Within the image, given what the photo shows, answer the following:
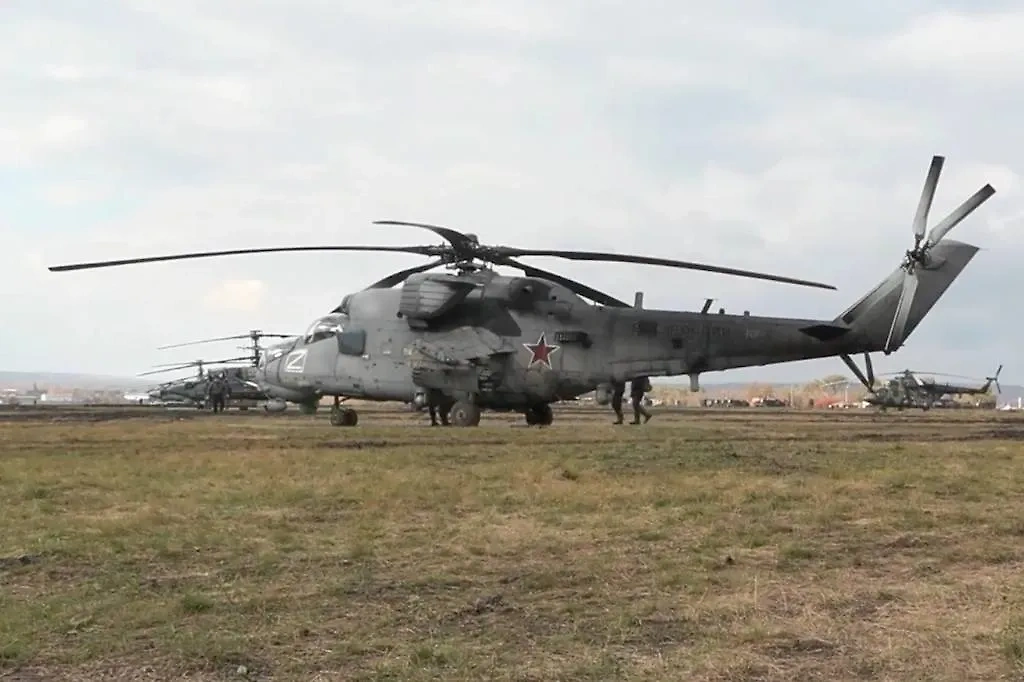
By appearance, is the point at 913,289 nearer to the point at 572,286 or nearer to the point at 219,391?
the point at 572,286

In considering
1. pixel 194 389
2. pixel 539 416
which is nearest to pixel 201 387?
pixel 194 389

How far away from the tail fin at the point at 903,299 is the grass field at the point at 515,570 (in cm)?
861

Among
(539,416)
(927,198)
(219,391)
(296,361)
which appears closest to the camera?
(927,198)

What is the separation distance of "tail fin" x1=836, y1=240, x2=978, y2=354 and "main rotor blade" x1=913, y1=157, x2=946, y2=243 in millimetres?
505

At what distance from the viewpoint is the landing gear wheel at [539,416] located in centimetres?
2976

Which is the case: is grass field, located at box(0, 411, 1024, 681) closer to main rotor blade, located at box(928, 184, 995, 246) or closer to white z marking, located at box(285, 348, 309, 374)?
main rotor blade, located at box(928, 184, 995, 246)

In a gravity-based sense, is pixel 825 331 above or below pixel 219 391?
above

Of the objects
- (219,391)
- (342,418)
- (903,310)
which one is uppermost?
(903,310)

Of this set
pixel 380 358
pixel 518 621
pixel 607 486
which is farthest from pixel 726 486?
pixel 380 358

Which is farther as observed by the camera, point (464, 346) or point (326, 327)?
point (326, 327)

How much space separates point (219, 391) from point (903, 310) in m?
43.0

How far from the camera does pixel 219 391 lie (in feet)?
194

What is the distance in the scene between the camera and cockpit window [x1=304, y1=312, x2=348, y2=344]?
30.7 meters

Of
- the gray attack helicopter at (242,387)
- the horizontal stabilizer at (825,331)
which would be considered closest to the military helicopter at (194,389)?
the gray attack helicopter at (242,387)
